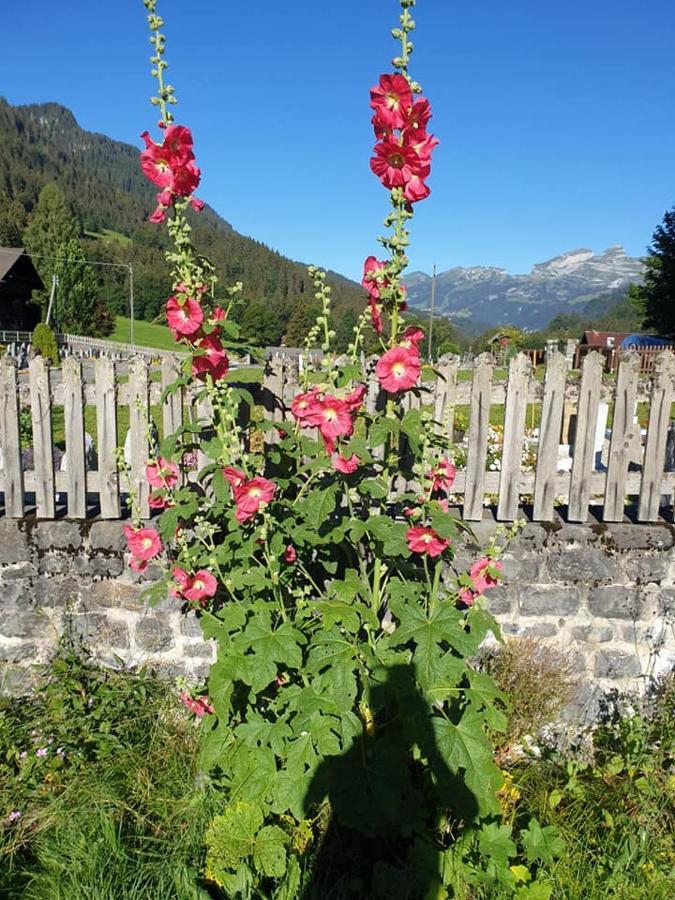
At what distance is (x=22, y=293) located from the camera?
42406 mm

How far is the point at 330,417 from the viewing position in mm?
2457

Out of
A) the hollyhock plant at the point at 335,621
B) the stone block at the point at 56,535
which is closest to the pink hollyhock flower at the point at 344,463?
the hollyhock plant at the point at 335,621

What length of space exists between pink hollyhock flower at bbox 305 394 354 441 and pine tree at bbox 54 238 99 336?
173ft

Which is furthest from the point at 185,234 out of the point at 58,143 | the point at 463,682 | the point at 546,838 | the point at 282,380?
the point at 58,143

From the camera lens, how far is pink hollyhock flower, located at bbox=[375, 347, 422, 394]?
2449 mm

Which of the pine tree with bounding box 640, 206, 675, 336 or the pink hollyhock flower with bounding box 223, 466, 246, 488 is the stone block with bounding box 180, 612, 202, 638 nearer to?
the pink hollyhock flower with bounding box 223, 466, 246, 488

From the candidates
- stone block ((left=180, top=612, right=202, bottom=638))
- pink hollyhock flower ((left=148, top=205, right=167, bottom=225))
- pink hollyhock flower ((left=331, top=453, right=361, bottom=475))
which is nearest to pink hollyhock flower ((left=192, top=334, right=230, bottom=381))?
pink hollyhock flower ((left=148, top=205, right=167, bottom=225))

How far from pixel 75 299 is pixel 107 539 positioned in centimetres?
5376

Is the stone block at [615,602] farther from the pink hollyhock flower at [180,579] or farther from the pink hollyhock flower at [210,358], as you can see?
the pink hollyhock flower at [210,358]

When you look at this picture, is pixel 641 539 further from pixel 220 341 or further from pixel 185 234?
pixel 185 234

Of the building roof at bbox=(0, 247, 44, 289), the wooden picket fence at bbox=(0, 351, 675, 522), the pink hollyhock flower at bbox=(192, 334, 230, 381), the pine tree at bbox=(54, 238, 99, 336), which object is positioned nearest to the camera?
the pink hollyhock flower at bbox=(192, 334, 230, 381)

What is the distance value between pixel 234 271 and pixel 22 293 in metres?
25.2

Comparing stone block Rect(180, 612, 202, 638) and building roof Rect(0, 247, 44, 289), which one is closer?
stone block Rect(180, 612, 202, 638)

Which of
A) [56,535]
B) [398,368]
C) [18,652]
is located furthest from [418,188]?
[18,652]
